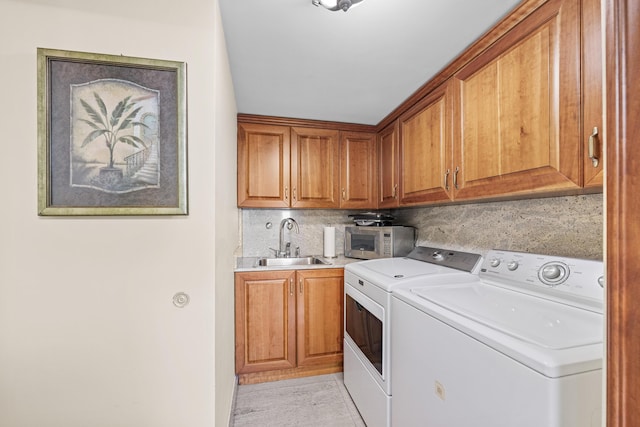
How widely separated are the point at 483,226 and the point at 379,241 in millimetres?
862

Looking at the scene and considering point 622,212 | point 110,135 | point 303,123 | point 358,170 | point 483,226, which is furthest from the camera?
point 358,170

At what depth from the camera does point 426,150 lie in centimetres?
189

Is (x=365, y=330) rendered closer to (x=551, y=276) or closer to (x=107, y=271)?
(x=551, y=276)

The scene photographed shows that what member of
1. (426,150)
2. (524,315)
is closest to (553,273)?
(524,315)

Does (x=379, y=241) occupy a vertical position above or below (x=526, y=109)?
below

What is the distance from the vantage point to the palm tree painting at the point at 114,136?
1.08 metres

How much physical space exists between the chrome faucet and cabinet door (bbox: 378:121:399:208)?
0.89m

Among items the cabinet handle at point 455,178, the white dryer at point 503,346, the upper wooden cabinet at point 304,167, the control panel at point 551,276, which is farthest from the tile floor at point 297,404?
the cabinet handle at point 455,178

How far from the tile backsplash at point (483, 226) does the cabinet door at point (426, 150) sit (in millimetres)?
330

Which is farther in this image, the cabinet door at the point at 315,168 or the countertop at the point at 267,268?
the cabinet door at the point at 315,168

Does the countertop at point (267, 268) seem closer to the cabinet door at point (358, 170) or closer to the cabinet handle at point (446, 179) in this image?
the cabinet door at point (358, 170)

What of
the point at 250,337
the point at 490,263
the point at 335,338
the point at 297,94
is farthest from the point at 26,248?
the point at 490,263

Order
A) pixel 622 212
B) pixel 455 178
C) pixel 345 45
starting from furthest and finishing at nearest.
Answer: pixel 455 178, pixel 345 45, pixel 622 212

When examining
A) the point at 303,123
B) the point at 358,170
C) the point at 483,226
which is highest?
the point at 303,123
